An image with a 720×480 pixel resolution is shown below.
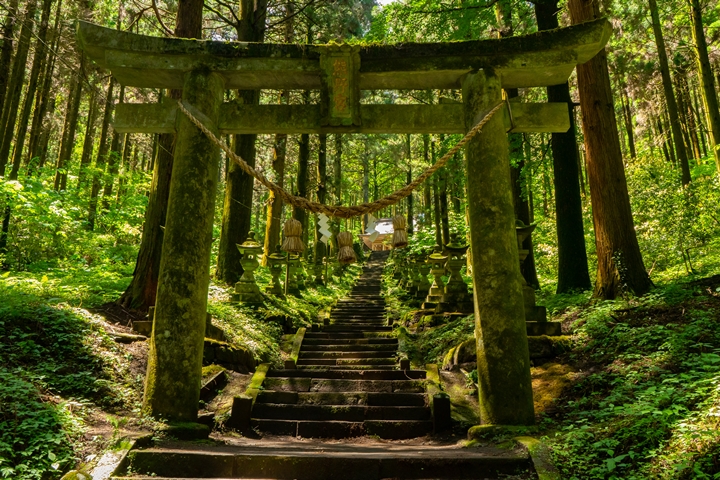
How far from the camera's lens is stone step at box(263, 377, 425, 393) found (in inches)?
246

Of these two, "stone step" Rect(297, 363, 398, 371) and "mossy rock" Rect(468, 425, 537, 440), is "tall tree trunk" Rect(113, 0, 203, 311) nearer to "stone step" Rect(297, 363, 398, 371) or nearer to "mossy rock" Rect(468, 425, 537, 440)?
"stone step" Rect(297, 363, 398, 371)

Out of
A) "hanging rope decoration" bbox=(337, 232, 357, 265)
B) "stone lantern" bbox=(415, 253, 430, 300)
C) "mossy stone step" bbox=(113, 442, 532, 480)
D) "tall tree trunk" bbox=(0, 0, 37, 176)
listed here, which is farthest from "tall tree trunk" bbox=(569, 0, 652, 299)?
"tall tree trunk" bbox=(0, 0, 37, 176)

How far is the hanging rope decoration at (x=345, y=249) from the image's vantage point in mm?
5573

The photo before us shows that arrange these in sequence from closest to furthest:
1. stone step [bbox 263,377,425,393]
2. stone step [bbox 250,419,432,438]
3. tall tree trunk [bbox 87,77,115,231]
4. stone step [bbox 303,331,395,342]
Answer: stone step [bbox 250,419,432,438] < stone step [bbox 263,377,425,393] < stone step [bbox 303,331,395,342] < tall tree trunk [bbox 87,77,115,231]

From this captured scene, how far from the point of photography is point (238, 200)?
11172 millimetres

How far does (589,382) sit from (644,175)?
12311 mm

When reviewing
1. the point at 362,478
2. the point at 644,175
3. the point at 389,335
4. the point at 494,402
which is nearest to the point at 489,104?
the point at 494,402

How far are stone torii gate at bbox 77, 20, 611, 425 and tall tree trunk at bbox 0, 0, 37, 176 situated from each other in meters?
8.55

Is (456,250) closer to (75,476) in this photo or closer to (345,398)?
(345,398)

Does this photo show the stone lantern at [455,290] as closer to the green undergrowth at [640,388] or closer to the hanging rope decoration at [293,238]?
the green undergrowth at [640,388]

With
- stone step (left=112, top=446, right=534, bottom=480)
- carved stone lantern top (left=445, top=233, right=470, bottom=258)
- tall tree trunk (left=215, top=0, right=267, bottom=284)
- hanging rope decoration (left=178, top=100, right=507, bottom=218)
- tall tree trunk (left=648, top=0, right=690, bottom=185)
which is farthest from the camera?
tall tree trunk (left=648, top=0, right=690, bottom=185)

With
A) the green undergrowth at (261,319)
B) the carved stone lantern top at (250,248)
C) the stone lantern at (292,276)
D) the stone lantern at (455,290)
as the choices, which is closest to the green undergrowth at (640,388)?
the stone lantern at (455,290)

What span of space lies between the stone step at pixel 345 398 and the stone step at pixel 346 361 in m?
1.96

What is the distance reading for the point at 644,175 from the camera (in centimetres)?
1473
